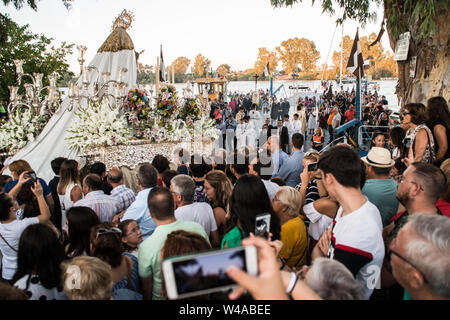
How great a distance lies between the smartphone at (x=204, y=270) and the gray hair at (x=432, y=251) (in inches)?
33.7

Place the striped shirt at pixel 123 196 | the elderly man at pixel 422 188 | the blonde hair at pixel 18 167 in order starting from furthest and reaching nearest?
the blonde hair at pixel 18 167 → the striped shirt at pixel 123 196 → the elderly man at pixel 422 188

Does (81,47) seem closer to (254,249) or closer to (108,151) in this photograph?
(108,151)

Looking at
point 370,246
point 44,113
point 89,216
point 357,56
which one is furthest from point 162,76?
point 370,246

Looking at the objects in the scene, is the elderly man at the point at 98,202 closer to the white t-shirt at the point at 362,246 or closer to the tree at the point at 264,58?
the white t-shirt at the point at 362,246

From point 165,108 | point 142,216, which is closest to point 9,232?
point 142,216

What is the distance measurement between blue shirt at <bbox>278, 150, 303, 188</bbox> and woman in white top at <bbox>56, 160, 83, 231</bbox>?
3.12 meters

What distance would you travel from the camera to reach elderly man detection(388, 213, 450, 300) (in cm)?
149

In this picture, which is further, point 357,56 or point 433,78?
point 357,56

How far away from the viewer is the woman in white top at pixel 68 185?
4.29m

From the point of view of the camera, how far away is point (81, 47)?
6.20m

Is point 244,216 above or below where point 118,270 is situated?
above

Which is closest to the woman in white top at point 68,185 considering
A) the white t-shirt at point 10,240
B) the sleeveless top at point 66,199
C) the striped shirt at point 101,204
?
the sleeveless top at point 66,199

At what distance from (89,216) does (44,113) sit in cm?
590

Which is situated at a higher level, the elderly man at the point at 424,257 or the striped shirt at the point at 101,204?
the elderly man at the point at 424,257
